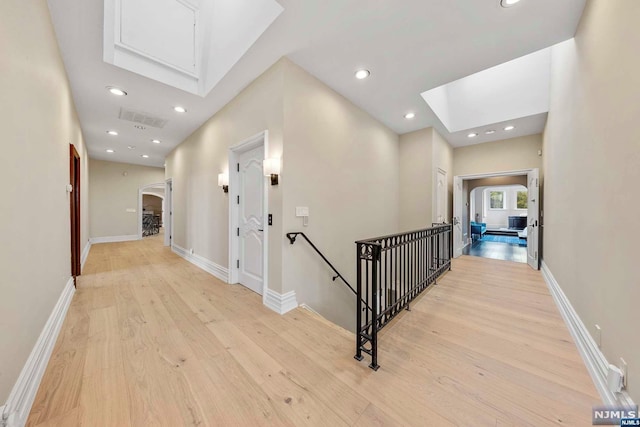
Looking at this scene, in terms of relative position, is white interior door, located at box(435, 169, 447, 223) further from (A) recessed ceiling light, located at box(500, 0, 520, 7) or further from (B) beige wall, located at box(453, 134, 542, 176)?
(A) recessed ceiling light, located at box(500, 0, 520, 7)

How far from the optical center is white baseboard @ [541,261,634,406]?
1.23 metres

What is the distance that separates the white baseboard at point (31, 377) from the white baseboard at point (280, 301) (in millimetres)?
1696

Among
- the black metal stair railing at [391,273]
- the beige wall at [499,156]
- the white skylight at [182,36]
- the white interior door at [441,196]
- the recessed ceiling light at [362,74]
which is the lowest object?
the black metal stair railing at [391,273]

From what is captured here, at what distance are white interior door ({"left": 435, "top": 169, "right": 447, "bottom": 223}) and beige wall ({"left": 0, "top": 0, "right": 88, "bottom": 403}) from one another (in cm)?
550

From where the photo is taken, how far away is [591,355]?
1559 mm

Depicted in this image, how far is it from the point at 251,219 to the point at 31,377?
222 centimetres

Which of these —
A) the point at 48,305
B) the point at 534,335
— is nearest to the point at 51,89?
the point at 48,305

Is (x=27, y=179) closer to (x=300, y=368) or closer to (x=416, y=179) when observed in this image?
(x=300, y=368)

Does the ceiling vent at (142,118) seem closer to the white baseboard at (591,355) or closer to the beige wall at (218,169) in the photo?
the beige wall at (218,169)

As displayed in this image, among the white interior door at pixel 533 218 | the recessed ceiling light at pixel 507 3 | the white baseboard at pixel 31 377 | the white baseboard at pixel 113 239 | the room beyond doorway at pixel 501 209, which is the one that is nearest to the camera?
the white baseboard at pixel 31 377

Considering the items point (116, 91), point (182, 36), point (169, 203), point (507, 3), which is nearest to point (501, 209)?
point (507, 3)

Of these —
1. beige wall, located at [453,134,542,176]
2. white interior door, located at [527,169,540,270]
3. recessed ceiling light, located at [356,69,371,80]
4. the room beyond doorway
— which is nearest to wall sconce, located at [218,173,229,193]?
recessed ceiling light, located at [356,69,371,80]

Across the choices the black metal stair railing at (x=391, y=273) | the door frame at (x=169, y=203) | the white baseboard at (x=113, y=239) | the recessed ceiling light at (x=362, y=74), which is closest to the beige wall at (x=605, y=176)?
the black metal stair railing at (x=391, y=273)

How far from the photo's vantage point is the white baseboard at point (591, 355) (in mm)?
1234
